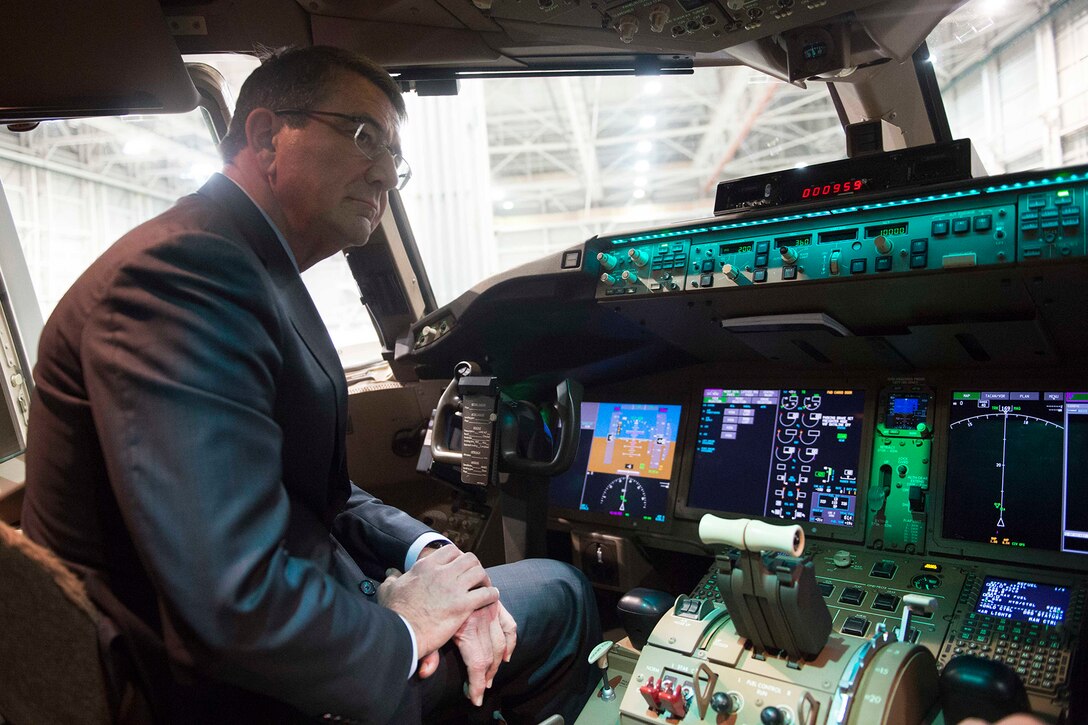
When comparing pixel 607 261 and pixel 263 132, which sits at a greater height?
pixel 263 132

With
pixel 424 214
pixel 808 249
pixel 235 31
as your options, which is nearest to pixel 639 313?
pixel 808 249

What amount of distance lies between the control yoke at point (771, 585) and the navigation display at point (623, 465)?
3.01 ft

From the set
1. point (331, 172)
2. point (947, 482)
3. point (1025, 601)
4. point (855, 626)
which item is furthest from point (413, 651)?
point (947, 482)

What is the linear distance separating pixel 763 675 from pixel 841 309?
0.89 meters

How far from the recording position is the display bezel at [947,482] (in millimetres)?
1626

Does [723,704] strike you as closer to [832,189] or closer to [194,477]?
[194,477]

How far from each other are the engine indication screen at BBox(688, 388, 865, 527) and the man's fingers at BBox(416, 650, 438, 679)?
1225mm

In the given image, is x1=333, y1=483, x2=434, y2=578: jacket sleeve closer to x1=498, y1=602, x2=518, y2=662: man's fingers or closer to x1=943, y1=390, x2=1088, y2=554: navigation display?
x1=498, y1=602, x2=518, y2=662: man's fingers

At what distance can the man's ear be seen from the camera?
121 cm

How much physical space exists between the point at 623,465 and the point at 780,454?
0.52 m

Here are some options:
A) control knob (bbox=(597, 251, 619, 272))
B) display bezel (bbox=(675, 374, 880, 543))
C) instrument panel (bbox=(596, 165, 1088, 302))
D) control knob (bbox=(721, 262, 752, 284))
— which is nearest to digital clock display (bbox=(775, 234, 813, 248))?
instrument panel (bbox=(596, 165, 1088, 302))

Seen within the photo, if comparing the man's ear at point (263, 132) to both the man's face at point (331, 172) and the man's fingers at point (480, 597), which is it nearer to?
the man's face at point (331, 172)

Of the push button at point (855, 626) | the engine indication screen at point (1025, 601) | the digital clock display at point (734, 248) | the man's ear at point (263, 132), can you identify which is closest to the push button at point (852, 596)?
the push button at point (855, 626)

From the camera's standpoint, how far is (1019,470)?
173 centimetres
